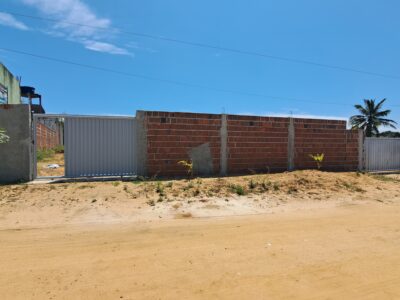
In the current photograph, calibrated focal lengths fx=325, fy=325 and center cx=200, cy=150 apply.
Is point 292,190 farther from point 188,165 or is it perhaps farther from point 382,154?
point 382,154

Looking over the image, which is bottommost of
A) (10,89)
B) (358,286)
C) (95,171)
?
(358,286)

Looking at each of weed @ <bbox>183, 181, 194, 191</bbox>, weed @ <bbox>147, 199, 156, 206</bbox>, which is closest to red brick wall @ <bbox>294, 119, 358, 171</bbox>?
weed @ <bbox>183, 181, 194, 191</bbox>

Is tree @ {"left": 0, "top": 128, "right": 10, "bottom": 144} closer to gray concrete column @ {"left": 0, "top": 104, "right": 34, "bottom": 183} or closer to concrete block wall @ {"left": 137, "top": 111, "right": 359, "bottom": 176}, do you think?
gray concrete column @ {"left": 0, "top": 104, "right": 34, "bottom": 183}

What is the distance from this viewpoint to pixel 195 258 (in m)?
4.32

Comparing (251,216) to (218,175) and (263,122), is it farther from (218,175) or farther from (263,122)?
(263,122)

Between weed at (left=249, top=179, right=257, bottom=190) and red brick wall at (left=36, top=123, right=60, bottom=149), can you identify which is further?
red brick wall at (left=36, top=123, right=60, bottom=149)

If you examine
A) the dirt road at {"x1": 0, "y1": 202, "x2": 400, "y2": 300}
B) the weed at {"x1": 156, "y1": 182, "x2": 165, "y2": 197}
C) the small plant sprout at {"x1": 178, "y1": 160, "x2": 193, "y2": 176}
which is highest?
the small plant sprout at {"x1": 178, "y1": 160, "x2": 193, "y2": 176}

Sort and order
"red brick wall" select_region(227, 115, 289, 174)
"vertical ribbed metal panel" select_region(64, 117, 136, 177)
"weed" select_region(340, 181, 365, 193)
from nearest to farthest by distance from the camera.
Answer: "vertical ribbed metal panel" select_region(64, 117, 136, 177) < "weed" select_region(340, 181, 365, 193) < "red brick wall" select_region(227, 115, 289, 174)

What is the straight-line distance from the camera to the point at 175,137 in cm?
1061

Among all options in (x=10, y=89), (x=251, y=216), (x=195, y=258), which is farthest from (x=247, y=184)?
(x=10, y=89)

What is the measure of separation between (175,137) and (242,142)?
98.4 inches

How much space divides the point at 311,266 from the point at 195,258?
148cm

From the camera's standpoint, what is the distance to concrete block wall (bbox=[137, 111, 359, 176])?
10.4 meters

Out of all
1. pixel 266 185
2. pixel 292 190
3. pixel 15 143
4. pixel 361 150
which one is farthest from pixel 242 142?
pixel 15 143
